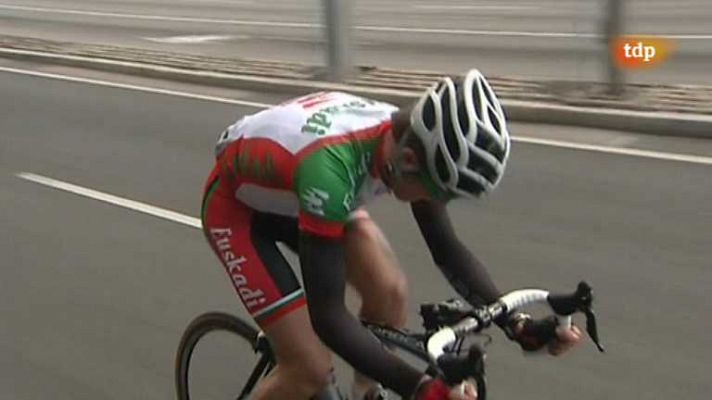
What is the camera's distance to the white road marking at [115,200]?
9219 millimetres

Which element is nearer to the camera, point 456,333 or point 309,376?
point 456,333

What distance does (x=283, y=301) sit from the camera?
4.00 meters

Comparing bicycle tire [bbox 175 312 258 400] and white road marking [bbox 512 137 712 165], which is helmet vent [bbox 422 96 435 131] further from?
white road marking [bbox 512 137 712 165]

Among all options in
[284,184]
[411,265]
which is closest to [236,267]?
[284,184]

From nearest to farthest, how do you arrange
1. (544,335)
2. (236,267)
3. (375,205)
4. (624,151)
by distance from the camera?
(544,335) < (236,267) < (375,205) < (624,151)

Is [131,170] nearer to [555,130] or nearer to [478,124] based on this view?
[555,130]

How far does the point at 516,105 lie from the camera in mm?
12047

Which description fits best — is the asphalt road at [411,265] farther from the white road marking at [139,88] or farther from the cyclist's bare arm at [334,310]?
the white road marking at [139,88]

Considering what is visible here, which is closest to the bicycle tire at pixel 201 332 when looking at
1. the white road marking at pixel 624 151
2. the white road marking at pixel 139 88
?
the white road marking at pixel 624 151

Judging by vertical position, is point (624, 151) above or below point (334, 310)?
below

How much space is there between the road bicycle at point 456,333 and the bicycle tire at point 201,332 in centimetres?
3

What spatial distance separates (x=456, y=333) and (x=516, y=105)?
8.67 metres

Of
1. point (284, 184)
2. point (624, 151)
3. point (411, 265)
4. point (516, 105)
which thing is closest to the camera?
point (284, 184)

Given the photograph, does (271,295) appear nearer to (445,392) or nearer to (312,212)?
(312,212)
